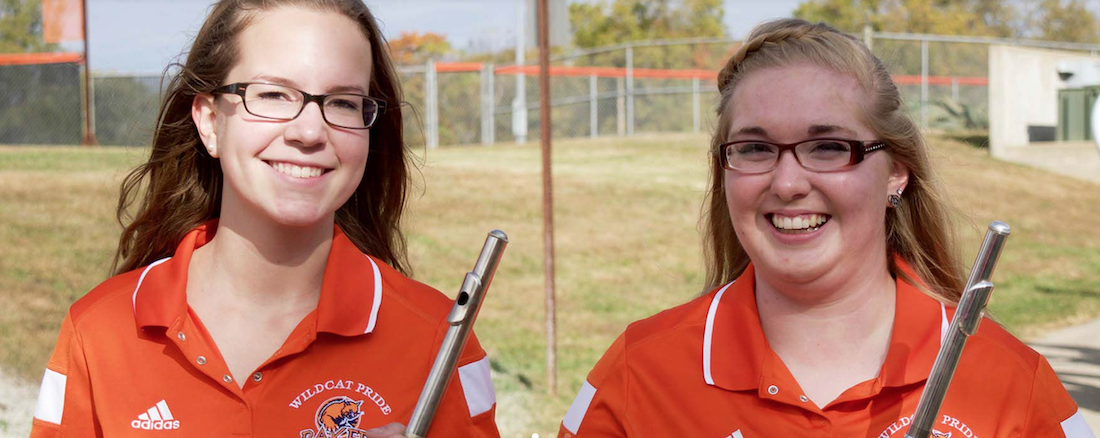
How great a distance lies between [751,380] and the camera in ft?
7.38

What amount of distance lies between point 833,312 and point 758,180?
35cm

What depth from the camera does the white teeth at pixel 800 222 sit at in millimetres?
2152

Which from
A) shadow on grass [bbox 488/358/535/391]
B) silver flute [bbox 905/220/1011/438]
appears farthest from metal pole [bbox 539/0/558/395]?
silver flute [bbox 905/220/1011/438]

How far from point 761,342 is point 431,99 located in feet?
56.2

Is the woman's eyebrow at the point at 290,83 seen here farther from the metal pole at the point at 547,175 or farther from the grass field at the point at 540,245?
the metal pole at the point at 547,175

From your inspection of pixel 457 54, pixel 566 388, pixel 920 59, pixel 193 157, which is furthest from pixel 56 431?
pixel 457 54

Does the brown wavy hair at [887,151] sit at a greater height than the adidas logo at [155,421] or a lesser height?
greater

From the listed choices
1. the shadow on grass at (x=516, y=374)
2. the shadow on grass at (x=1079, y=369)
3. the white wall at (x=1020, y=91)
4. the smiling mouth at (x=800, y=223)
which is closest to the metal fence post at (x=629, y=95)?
the white wall at (x=1020, y=91)

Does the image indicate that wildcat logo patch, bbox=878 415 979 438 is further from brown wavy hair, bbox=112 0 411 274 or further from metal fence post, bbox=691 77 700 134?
metal fence post, bbox=691 77 700 134

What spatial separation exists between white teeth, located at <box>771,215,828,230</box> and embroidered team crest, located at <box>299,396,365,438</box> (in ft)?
3.11

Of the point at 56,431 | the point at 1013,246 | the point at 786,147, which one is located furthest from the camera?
the point at 1013,246

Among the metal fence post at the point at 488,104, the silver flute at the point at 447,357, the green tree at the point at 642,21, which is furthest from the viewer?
the green tree at the point at 642,21

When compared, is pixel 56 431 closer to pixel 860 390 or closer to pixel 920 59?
pixel 860 390

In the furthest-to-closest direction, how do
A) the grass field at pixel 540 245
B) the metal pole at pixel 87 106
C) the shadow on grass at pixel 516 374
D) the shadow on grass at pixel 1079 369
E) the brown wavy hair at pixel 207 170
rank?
1. the metal pole at pixel 87 106
2. the grass field at pixel 540 245
3. the shadow on grass at pixel 516 374
4. the shadow on grass at pixel 1079 369
5. the brown wavy hair at pixel 207 170
